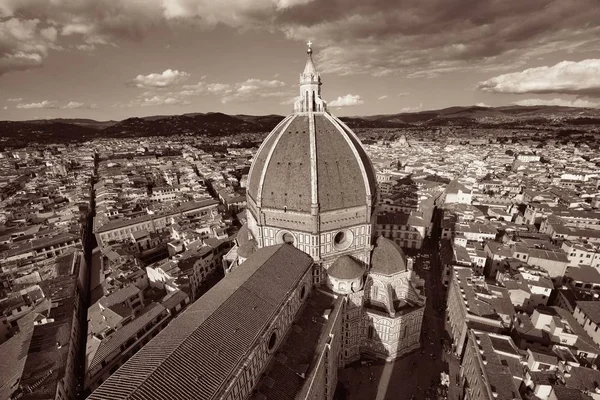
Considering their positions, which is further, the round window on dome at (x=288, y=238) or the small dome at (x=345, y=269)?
the round window on dome at (x=288, y=238)

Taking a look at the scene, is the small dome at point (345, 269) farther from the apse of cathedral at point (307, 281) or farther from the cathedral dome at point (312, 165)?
the cathedral dome at point (312, 165)

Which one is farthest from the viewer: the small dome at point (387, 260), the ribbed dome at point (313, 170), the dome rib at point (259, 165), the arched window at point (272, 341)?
the dome rib at point (259, 165)

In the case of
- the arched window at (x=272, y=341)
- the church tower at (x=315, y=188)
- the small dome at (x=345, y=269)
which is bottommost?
the arched window at (x=272, y=341)

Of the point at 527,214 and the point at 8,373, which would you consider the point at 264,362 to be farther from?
the point at 527,214

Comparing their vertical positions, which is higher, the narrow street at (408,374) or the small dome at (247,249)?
the small dome at (247,249)

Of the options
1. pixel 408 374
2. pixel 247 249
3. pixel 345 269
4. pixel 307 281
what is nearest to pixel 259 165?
pixel 247 249

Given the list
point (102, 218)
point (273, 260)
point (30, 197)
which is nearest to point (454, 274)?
point (273, 260)

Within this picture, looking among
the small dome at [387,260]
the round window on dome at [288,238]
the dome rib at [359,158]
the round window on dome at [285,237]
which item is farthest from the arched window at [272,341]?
the dome rib at [359,158]

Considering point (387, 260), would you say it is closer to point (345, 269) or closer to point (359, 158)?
point (345, 269)
